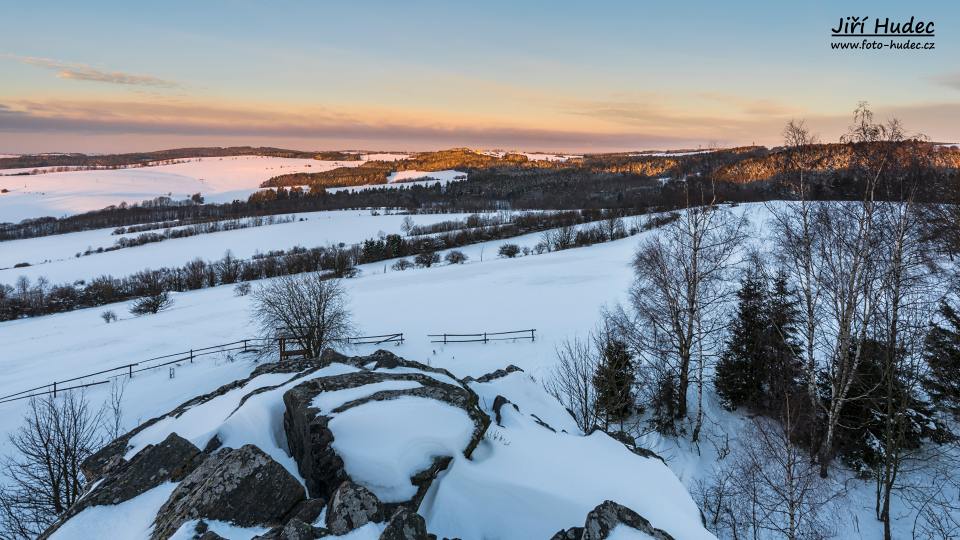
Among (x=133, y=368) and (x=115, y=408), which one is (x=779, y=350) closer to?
(x=115, y=408)

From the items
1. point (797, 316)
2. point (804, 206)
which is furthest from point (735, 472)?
point (804, 206)

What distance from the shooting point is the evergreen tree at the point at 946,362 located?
1337 cm

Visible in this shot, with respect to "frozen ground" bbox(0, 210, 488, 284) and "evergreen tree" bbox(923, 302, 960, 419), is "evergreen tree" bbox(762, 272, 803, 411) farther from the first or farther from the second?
"frozen ground" bbox(0, 210, 488, 284)

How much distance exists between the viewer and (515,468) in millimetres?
7852

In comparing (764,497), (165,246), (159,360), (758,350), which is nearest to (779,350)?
(758,350)

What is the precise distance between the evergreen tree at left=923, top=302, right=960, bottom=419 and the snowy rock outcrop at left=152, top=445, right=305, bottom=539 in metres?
17.9

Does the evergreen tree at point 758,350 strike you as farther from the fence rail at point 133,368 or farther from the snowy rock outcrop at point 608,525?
the fence rail at point 133,368

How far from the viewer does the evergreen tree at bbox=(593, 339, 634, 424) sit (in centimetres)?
1623

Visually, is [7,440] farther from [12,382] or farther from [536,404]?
Result: [536,404]

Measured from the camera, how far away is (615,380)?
57.2ft

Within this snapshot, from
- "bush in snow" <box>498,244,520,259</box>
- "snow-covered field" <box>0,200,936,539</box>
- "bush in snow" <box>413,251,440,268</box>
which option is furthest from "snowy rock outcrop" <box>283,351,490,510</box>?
"bush in snow" <box>498,244,520,259</box>

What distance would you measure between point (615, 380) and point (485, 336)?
1271 centimetres

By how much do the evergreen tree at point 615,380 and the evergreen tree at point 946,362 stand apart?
29.5ft

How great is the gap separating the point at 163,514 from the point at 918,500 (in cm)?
1942
